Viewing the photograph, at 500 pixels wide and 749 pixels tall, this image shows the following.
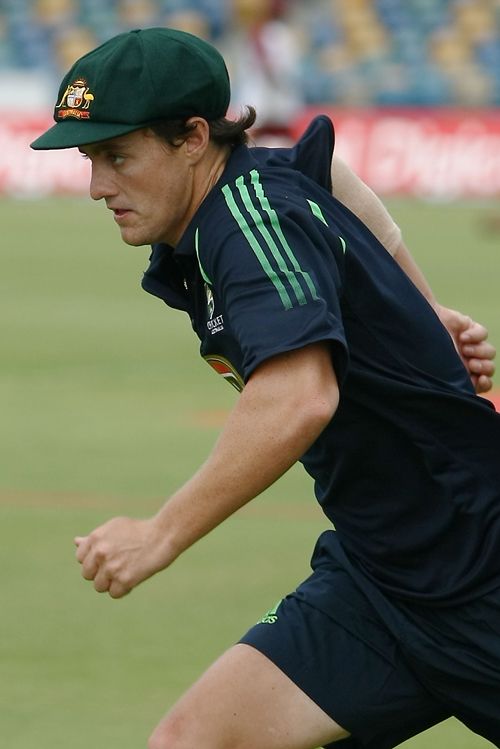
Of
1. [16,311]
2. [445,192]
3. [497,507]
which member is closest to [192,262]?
[497,507]

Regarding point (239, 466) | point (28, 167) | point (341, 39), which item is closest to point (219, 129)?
point (239, 466)

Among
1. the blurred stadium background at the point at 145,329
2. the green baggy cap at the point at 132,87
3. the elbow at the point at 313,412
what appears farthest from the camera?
the blurred stadium background at the point at 145,329

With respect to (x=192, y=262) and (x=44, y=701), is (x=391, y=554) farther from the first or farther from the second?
(x=44, y=701)

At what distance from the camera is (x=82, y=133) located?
138 inches

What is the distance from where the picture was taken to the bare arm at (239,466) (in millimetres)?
3316

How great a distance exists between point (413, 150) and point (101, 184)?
2211 centimetres

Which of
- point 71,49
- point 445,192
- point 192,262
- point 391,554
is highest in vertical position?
point 71,49

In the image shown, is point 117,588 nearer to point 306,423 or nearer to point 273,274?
point 306,423

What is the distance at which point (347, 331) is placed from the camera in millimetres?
3664

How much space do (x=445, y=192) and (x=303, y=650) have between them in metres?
22.2

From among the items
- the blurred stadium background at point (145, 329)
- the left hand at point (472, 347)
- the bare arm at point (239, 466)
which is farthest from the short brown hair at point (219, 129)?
the blurred stadium background at point (145, 329)

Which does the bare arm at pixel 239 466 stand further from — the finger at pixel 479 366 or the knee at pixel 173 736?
the finger at pixel 479 366

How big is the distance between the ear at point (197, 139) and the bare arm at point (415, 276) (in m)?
0.61

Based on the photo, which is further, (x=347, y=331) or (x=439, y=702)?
(x=439, y=702)
